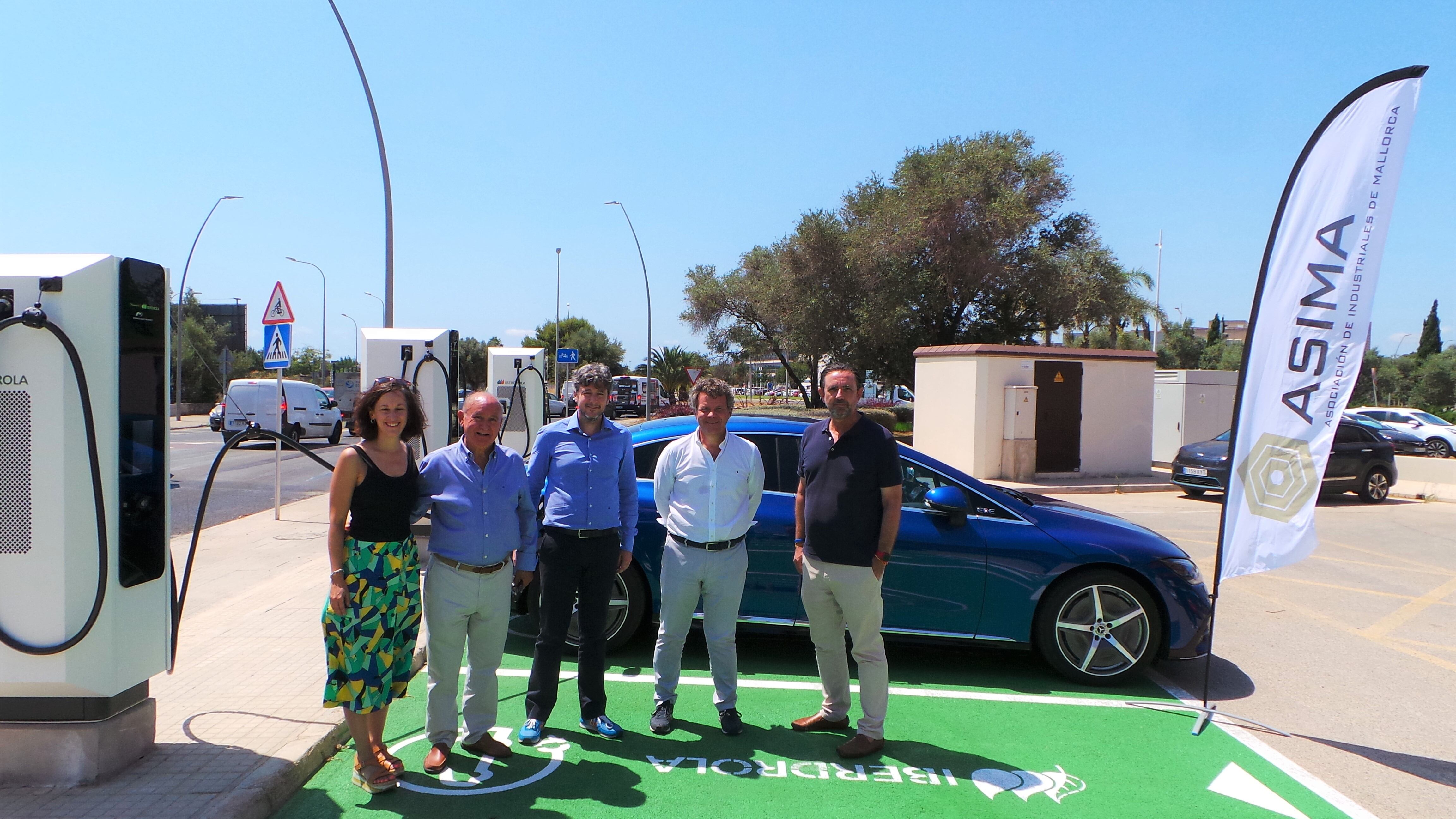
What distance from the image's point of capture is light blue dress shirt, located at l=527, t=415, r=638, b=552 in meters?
4.20

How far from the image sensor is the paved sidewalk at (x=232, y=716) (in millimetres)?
3352

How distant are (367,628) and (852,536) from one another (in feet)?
7.03

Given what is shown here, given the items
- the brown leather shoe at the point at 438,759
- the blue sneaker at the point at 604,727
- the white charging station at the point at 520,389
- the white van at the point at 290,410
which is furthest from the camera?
the white van at the point at 290,410

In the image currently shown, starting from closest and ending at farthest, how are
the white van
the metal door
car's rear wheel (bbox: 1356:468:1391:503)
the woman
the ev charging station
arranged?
1. the ev charging station
2. the woman
3. car's rear wheel (bbox: 1356:468:1391:503)
4. the metal door
5. the white van

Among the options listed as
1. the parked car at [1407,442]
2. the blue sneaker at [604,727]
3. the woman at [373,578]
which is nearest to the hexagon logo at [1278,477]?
the blue sneaker at [604,727]

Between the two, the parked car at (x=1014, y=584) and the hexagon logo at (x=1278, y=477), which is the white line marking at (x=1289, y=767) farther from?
the hexagon logo at (x=1278, y=477)

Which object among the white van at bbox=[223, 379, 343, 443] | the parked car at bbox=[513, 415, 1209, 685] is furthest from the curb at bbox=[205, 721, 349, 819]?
the white van at bbox=[223, 379, 343, 443]

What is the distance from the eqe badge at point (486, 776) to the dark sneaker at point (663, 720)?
1.39ft

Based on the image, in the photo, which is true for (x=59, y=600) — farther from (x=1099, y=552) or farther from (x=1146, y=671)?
(x=1146, y=671)

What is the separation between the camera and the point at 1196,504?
15.0m

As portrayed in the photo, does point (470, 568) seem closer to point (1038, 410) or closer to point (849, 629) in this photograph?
point (849, 629)

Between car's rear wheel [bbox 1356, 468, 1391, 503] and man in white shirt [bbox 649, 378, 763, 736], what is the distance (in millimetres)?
15997

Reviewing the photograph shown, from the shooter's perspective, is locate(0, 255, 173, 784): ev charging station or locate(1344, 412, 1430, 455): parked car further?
locate(1344, 412, 1430, 455): parked car

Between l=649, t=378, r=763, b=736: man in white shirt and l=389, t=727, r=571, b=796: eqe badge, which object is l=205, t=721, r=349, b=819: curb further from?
l=649, t=378, r=763, b=736: man in white shirt
